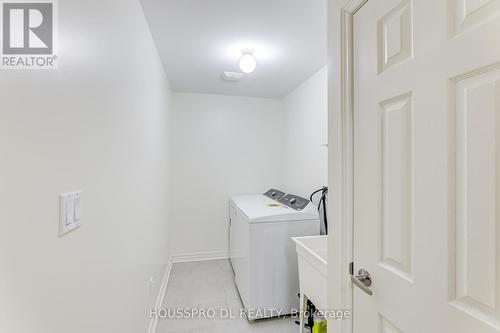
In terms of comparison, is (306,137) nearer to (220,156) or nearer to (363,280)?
(220,156)

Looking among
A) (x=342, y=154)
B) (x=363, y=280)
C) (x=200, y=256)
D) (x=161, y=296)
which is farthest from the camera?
(x=200, y=256)

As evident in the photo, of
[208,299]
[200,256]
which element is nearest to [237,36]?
[208,299]

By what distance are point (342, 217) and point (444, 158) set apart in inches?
20.0

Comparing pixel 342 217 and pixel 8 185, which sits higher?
pixel 8 185

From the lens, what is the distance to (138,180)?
160 cm

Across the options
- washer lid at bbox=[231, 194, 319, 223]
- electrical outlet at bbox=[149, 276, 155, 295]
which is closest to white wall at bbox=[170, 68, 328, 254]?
washer lid at bbox=[231, 194, 319, 223]

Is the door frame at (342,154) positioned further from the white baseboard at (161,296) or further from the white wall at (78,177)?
the white baseboard at (161,296)

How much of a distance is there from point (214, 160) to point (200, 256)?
4.61 feet

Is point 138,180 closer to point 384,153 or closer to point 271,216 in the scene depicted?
point 271,216

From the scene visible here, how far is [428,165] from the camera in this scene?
698mm

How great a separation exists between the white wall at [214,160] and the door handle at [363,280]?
268 centimetres

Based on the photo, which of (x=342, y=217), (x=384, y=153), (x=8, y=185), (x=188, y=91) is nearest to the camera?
(x=8, y=185)

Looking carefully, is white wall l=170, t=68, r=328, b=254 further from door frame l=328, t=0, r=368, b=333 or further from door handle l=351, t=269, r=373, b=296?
door handle l=351, t=269, r=373, b=296

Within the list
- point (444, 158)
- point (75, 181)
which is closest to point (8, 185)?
point (75, 181)
